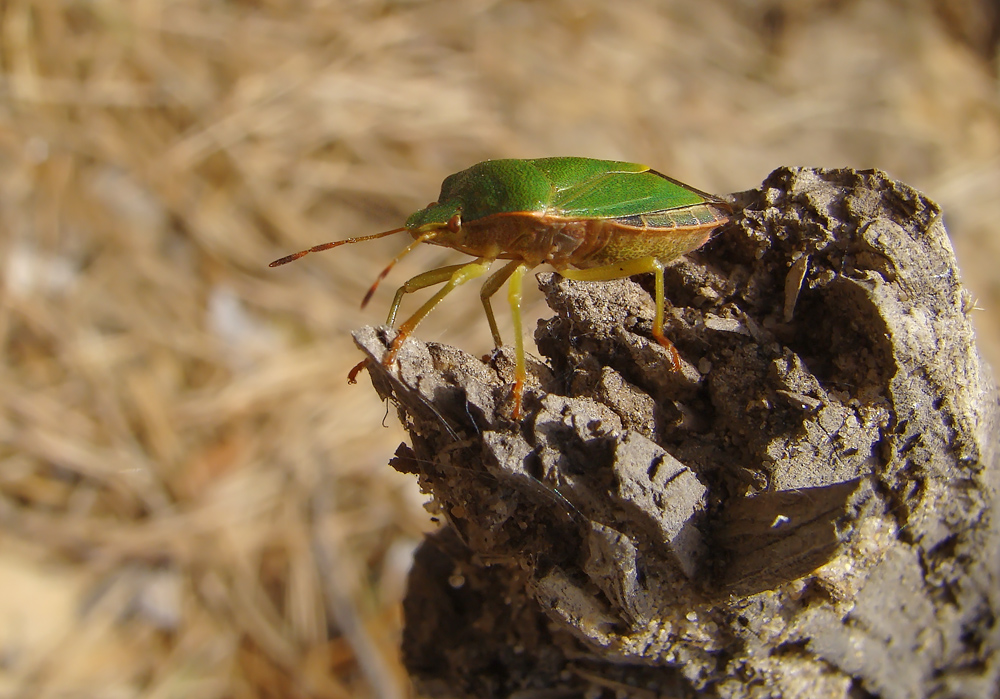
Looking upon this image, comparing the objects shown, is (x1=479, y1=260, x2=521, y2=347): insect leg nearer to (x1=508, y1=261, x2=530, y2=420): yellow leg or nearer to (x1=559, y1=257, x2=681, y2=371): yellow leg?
(x1=508, y1=261, x2=530, y2=420): yellow leg

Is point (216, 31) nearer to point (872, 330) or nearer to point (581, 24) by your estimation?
point (581, 24)

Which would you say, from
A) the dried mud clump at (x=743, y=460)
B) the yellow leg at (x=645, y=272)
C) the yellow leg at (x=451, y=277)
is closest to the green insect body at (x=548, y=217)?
the yellow leg at (x=451, y=277)

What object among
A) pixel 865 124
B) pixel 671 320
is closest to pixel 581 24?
pixel 865 124

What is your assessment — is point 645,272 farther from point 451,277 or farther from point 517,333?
point 451,277

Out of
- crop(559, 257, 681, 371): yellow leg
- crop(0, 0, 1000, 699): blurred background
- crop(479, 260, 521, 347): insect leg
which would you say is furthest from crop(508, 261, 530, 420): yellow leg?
crop(0, 0, 1000, 699): blurred background

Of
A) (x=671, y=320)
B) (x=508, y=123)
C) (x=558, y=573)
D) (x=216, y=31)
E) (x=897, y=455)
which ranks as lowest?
(x=897, y=455)

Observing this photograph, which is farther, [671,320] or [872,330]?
[671,320]
